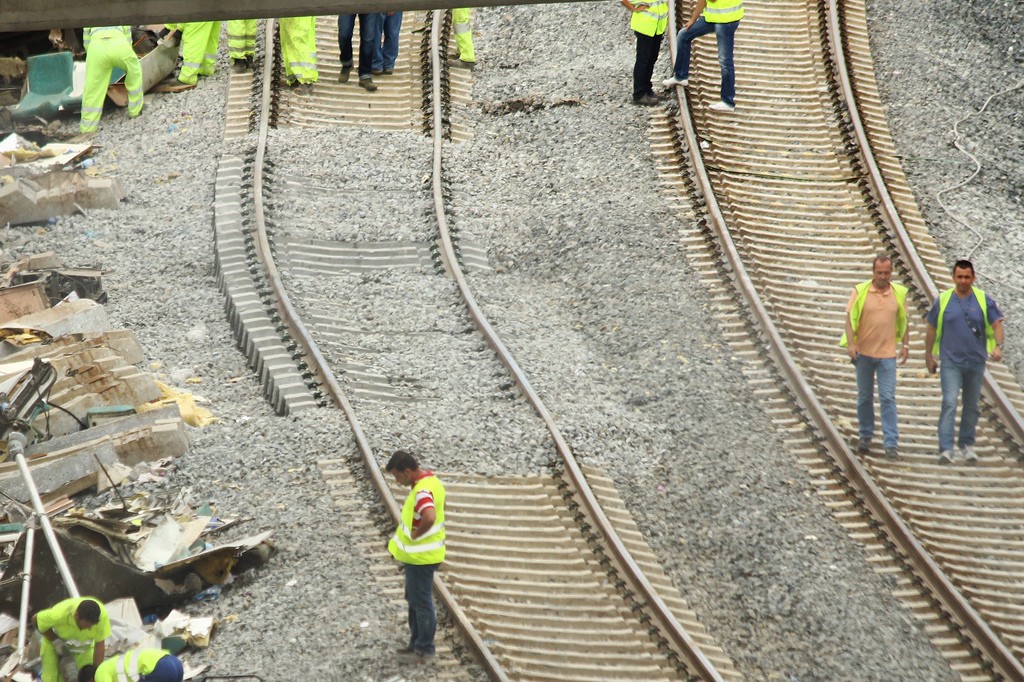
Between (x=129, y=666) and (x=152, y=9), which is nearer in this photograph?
(x=129, y=666)

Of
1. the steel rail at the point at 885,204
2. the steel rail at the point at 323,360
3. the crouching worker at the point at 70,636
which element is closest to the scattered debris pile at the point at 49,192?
the steel rail at the point at 323,360

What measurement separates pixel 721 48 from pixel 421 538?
26.9 feet

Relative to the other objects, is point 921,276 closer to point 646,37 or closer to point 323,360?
point 646,37

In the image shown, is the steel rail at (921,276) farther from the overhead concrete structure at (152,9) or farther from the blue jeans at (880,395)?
the overhead concrete structure at (152,9)

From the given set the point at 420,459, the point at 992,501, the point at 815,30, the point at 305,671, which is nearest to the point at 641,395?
the point at 420,459

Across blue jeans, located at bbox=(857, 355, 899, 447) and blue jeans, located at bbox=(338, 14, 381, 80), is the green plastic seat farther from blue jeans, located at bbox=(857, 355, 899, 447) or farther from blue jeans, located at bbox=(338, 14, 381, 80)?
blue jeans, located at bbox=(857, 355, 899, 447)

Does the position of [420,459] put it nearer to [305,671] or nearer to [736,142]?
[305,671]

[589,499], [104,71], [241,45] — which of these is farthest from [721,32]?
[589,499]

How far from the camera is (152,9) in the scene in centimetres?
688

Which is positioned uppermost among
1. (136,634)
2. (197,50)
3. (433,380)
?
(197,50)

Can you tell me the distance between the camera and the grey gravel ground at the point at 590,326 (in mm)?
7840

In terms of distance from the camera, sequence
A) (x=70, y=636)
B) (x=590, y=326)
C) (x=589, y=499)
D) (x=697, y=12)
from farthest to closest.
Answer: (x=697, y=12) < (x=590, y=326) < (x=589, y=499) < (x=70, y=636)

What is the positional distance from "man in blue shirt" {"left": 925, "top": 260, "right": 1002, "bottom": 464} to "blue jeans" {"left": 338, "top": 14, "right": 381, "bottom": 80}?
757 cm

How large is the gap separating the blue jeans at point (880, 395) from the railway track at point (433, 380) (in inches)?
77.0
